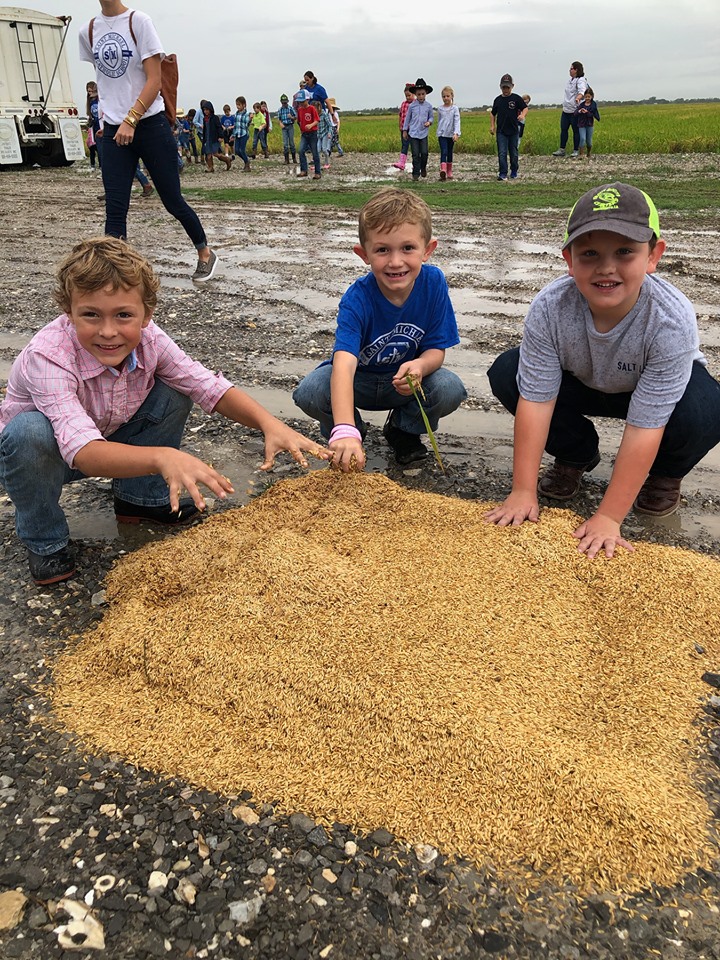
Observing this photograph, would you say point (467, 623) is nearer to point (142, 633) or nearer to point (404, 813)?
point (404, 813)

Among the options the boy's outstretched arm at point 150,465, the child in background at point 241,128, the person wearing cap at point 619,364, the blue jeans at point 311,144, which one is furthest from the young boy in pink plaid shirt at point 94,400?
the child in background at point 241,128

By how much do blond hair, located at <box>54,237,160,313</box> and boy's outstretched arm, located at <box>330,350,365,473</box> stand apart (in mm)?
822

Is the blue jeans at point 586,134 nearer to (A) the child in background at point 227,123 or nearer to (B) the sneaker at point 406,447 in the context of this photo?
(A) the child in background at point 227,123

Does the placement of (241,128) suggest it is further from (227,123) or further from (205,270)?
(205,270)

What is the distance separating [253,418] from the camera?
261cm

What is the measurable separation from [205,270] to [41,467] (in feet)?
14.2

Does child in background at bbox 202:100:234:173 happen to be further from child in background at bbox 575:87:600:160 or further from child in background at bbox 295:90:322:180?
child in background at bbox 575:87:600:160

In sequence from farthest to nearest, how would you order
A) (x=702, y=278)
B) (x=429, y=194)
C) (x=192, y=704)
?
(x=429, y=194) < (x=702, y=278) < (x=192, y=704)

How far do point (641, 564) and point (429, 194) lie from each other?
10.5 metres

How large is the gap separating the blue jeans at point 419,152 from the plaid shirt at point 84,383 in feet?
42.3

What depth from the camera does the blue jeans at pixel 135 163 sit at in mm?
5242

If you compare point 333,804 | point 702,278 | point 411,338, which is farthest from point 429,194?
point 333,804

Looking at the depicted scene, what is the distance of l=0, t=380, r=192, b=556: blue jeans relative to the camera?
7.66 ft

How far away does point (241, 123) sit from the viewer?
65.6 ft
